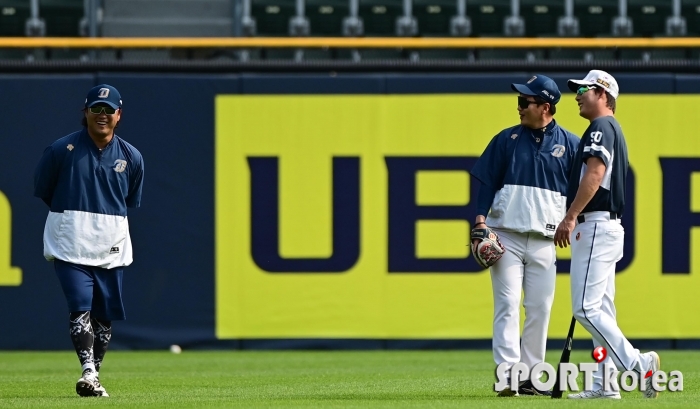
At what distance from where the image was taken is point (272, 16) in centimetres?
1664

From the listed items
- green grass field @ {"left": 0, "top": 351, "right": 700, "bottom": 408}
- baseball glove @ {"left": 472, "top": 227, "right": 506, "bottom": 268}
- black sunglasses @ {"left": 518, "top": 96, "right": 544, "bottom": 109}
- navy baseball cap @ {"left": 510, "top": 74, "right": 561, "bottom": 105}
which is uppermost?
navy baseball cap @ {"left": 510, "top": 74, "right": 561, "bottom": 105}

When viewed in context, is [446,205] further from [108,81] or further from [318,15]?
[318,15]

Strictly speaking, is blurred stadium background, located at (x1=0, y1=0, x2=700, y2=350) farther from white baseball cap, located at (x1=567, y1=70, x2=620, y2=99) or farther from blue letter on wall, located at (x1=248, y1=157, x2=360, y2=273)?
white baseball cap, located at (x1=567, y1=70, x2=620, y2=99)

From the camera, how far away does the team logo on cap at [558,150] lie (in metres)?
7.54

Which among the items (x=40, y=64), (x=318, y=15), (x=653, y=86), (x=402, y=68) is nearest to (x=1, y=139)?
(x=40, y=64)

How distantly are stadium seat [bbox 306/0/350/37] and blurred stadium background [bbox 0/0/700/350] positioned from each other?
4.08 meters

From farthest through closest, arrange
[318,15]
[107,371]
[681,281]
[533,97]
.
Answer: [318,15]
[681,281]
[107,371]
[533,97]

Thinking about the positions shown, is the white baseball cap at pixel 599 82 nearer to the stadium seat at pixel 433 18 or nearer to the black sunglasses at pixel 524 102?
the black sunglasses at pixel 524 102

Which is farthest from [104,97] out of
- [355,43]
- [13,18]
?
[13,18]

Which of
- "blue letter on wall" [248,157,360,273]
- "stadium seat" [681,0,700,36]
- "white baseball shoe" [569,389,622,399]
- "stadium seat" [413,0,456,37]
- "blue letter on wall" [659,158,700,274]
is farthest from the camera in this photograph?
"stadium seat" [413,0,456,37]

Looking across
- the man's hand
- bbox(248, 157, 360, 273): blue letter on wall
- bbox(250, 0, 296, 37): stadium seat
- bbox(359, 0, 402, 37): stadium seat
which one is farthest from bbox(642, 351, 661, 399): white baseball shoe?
bbox(250, 0, 296, 37): stadium seat

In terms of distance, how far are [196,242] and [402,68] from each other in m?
2.76

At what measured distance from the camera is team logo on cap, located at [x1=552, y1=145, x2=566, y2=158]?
7.54 m

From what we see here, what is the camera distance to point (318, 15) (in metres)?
16.5
